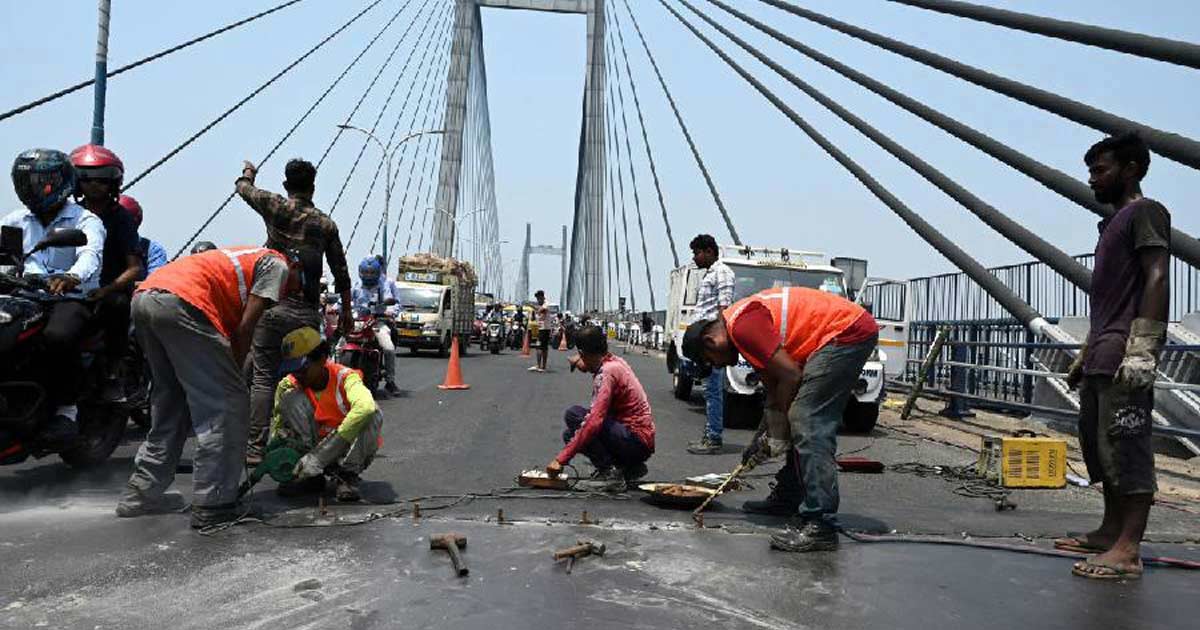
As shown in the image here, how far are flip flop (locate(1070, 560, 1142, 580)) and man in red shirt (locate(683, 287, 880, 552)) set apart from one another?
3.47ft

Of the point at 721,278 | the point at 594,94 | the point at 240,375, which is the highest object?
the point at 594,94

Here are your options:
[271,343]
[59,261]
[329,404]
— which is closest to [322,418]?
[329,404]

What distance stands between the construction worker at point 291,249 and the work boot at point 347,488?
45.5 inches

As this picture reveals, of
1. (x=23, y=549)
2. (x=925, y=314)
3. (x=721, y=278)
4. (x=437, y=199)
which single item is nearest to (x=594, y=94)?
(x=437, y=199)

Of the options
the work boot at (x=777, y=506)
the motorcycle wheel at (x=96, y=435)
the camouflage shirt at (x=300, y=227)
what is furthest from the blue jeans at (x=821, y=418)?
the motorcycle wheel at (x=96, y=435)

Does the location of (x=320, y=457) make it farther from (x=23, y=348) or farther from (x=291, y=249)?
(x=291, y=249)

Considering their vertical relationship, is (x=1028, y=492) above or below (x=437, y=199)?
below

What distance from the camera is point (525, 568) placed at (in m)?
3.93

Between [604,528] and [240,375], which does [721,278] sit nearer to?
[604,528]

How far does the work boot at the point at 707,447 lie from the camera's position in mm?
7988

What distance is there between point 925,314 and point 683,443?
9.40 metres

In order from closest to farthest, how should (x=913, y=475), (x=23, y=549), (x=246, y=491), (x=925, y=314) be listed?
(x=23, y=549), (x=246, y=491), (x=913, y=475), (x=925, y=314)

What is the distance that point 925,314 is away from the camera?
16.6 m

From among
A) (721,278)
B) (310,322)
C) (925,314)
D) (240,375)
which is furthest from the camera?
(925,314)
